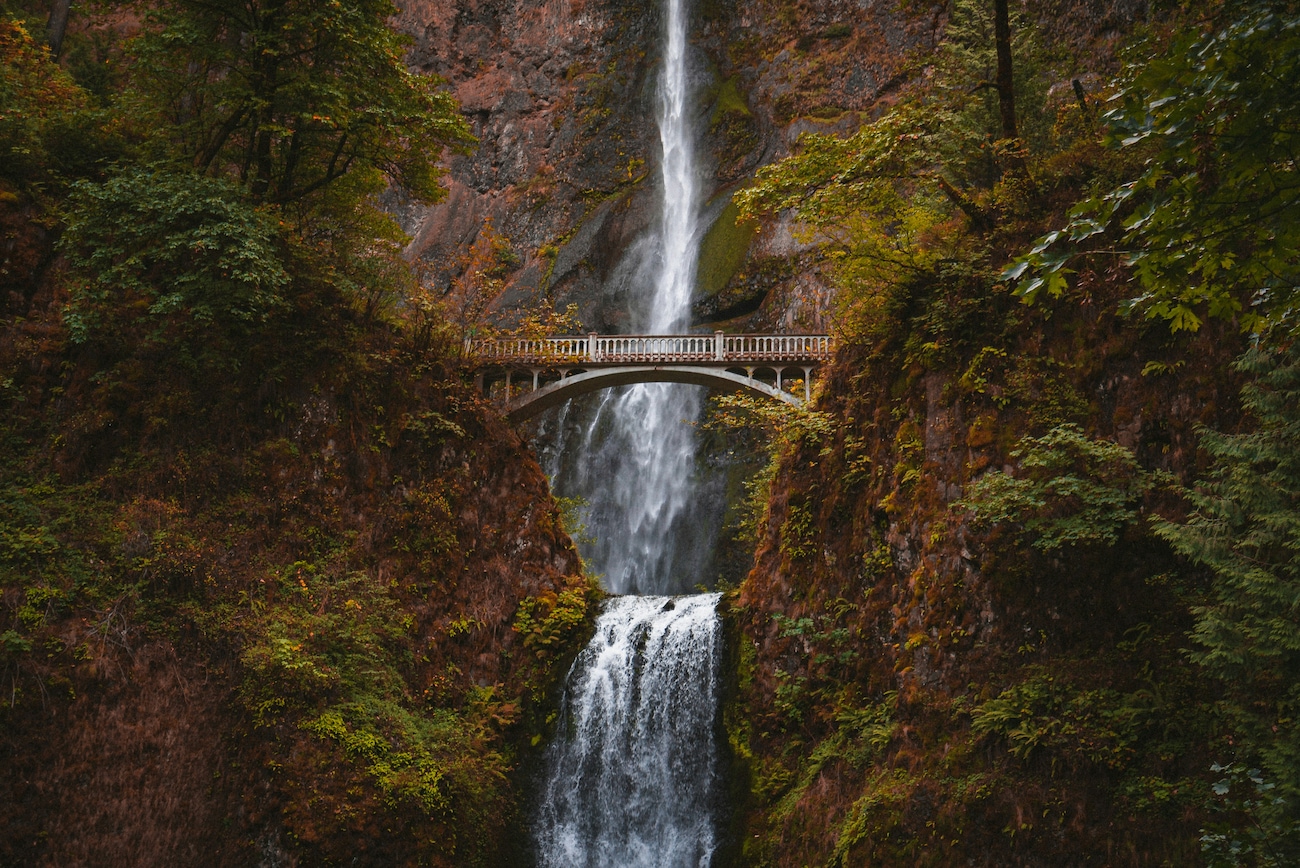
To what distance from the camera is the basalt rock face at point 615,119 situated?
32125 millimetres

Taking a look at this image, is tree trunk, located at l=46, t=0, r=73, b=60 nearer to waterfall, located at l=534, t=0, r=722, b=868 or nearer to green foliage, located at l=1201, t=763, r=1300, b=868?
waterfall, located at l=534, t=0, r=722, b=868

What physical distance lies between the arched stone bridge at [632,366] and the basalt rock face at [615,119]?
16.7ft

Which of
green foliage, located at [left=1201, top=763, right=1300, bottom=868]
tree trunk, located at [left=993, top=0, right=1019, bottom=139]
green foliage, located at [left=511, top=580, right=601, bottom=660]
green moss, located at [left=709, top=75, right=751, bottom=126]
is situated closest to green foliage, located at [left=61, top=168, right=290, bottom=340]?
green foliage, located at [left=511, top=580, right=601, bottom=660]

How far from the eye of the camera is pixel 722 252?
3188cm

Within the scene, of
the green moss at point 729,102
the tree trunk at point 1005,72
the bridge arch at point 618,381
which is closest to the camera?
the tree trunk at point 1005,72

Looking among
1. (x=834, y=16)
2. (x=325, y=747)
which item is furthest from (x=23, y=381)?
(x=834, y=16)

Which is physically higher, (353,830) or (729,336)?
(729,336)

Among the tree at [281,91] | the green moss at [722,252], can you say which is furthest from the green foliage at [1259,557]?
the green moss at [722,252]

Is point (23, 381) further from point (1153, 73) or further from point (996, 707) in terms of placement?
point (1153, 73)

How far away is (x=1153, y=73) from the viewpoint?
4070 mm

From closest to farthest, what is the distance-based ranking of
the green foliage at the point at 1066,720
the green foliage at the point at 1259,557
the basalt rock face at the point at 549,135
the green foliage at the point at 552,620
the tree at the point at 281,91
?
the green foliage at the point at 1259,557, the green foliage at the point at 1066,720, the tree at the point at 281,91, the green foliage at the point at 552,620, the basalt rock face at the point at 549,135

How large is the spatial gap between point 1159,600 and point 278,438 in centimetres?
1235

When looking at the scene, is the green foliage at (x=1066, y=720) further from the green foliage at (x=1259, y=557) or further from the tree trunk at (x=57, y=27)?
the tree trunk at (x=57, y=27)

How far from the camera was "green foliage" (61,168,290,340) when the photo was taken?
12.9 metres
